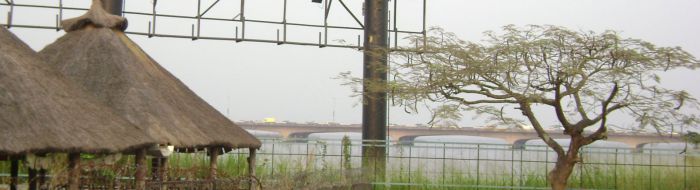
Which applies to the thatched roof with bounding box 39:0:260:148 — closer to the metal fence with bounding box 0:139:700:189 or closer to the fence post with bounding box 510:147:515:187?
the metal fence with bounding box 0:139:700:189

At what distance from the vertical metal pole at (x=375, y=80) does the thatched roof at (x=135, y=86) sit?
261 inches

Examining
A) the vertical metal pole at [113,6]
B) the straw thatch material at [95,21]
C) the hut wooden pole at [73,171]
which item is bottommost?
the hut wooden pole at [73,171]

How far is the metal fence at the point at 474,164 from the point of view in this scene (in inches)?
965

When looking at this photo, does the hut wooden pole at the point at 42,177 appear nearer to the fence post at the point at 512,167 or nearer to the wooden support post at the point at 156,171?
the wooden support post at the point at 156,171

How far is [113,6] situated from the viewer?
23.9 meters

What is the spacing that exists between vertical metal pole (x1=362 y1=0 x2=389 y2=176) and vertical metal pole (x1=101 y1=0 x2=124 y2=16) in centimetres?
634

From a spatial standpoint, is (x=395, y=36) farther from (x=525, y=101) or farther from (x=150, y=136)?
(x=150, y=136)

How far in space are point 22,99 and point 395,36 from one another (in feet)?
46.2

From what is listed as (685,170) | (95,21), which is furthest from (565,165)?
(95,21)

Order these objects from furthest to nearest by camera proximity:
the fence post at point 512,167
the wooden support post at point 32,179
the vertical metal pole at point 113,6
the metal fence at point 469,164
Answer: the fence post at point 512,167 → the metal fence at point 469,164 → the vertical metal pole at point 113,6 → the wooden support post at point 32,179

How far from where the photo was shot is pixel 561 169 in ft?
64.0

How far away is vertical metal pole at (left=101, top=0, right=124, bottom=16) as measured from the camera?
2378 cm


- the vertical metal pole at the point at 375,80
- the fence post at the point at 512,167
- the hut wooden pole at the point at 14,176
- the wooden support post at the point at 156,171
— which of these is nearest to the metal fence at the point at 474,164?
the fence post at the point at 512,167

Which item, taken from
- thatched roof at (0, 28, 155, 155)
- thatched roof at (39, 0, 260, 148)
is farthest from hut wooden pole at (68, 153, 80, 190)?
thatched roof at (39, 0, 260, 148)
